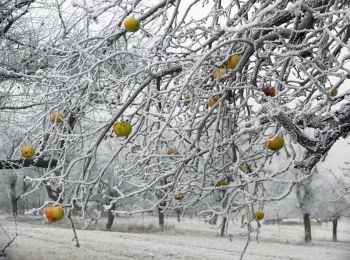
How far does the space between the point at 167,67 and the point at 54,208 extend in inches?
44.6

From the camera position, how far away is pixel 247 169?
2.87 meters

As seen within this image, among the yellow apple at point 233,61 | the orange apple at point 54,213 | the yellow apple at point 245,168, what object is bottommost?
the orange apple at point 54,213

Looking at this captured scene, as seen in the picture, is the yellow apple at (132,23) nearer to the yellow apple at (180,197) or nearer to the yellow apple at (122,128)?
the yellow apple at (122,128)

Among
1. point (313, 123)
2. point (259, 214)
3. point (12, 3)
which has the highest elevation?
point (12, 3)

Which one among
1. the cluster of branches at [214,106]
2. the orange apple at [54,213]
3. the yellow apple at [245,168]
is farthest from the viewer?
the yellow apple at [245,168]

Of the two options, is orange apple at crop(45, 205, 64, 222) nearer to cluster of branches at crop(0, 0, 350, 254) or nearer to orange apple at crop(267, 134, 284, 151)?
cluster of branches at crop(0, 0, 350, 254)

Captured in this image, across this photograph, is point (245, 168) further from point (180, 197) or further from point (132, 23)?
point (132, 23)

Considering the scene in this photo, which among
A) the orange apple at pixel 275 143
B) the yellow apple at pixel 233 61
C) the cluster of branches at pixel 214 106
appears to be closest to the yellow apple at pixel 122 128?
the cluster of branches at pixel 214 106

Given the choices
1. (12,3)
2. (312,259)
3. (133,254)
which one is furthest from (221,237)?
(12,3)

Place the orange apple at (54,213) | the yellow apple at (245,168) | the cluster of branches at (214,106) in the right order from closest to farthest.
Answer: the cluster of branches at (214,106)
the orange apple at (54,213)
the yellow apple at (245,168)

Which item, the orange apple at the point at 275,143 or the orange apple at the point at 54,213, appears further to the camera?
the orange apple at the point at 54,213

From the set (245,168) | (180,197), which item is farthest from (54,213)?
(245,168)

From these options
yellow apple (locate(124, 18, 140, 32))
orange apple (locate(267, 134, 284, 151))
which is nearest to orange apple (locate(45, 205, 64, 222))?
yellow apple (locate(124, 18, 140, 32))

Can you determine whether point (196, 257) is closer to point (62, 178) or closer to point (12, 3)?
point (12, 3)
